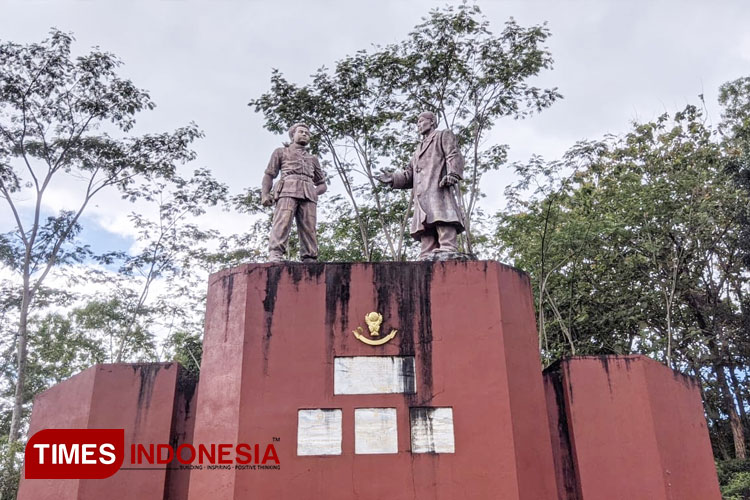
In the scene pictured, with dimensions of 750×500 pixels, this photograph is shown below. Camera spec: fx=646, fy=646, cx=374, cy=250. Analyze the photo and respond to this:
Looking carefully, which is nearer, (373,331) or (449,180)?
(373,331)

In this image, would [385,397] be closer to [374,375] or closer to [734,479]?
[374,375]

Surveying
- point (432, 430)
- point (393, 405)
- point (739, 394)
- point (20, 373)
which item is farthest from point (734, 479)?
point (20, 373)

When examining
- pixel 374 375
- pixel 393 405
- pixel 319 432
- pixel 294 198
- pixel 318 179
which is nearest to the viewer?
pixel 319 432

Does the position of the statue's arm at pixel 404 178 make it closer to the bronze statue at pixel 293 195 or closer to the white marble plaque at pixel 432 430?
the bronze statue at pixel 293 195

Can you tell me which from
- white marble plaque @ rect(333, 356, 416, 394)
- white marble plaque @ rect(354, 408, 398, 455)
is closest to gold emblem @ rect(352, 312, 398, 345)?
white marble plaque @ rect(333, 356, 416, 394)

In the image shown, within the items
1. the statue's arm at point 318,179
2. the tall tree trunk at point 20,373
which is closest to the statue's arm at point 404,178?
the statue's arm at point 318,179

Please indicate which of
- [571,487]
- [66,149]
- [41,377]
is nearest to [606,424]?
[571,487]

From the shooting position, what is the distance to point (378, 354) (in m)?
6.28

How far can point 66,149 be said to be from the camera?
14609mm

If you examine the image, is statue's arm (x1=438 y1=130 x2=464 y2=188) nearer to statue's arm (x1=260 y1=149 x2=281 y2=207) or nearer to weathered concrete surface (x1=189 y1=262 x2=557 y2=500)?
weathered concrete surface (x1=189 y1=262 x2=557 y2=500)

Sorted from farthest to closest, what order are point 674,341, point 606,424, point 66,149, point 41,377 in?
1. point 41,377
2. point 674,341
3. point 66,149
4. point 606,424

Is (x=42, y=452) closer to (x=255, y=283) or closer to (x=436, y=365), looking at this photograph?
(x=255, y=283)

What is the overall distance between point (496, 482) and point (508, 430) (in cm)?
48

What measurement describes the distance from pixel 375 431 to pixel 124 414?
3.03 metres
